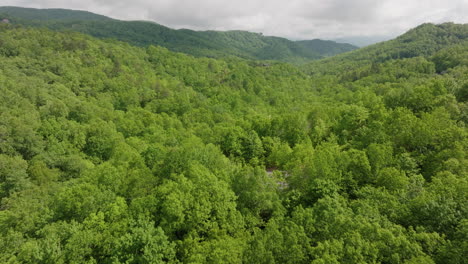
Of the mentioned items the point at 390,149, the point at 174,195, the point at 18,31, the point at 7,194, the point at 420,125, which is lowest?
the point at 7,194

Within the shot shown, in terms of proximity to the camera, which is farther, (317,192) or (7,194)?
(7,194)

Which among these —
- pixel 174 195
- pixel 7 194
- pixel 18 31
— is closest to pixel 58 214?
pixel 174 195

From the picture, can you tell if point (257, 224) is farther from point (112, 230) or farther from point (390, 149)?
point (390, 149)

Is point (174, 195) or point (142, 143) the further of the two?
point (142, 143)

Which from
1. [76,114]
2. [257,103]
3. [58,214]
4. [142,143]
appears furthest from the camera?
[257,103]

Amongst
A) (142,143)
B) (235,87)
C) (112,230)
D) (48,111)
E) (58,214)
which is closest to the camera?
(112,230)

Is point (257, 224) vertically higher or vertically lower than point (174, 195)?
lower

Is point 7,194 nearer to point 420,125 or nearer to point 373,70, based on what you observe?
point 420,125

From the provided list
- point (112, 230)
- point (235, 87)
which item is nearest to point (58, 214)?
point (112, 230)

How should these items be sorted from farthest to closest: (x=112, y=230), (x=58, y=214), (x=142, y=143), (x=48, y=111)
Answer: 1. (x=48, y=111)
2. (x=142, y=143)
3. (x=58, y=214)
4. (x=112, y=230)
